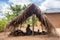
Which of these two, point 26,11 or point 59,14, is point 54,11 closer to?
point 59,14

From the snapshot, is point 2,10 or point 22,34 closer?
point 22,34

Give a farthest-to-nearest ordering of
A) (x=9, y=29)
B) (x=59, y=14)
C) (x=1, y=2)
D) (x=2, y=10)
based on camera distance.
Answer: (x=59, y=14) < (x=2, y=10) < (x=1, y=2) < (x=9, y=29)

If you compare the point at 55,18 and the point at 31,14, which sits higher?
the point at 55,18

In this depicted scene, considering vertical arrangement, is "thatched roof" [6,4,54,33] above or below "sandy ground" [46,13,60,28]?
below

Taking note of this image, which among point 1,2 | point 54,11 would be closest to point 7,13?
point 1,2

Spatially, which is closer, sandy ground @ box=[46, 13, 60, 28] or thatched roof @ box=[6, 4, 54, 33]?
thatched roof @ box=[6, 4, 54, 33]

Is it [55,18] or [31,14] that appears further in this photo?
[55,18]

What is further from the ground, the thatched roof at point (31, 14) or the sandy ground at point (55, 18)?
the sandy ground at point (55, 18)

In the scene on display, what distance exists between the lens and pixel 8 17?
21.4 metres

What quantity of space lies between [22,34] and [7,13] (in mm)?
9116

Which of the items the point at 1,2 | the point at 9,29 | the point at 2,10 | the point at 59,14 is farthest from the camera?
the point at 59,14

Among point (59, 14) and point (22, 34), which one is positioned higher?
point (59, 14)

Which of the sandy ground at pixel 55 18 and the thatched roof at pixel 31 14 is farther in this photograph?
the sandy ground at pixel 55 18

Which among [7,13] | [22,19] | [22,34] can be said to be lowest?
[22,34]
